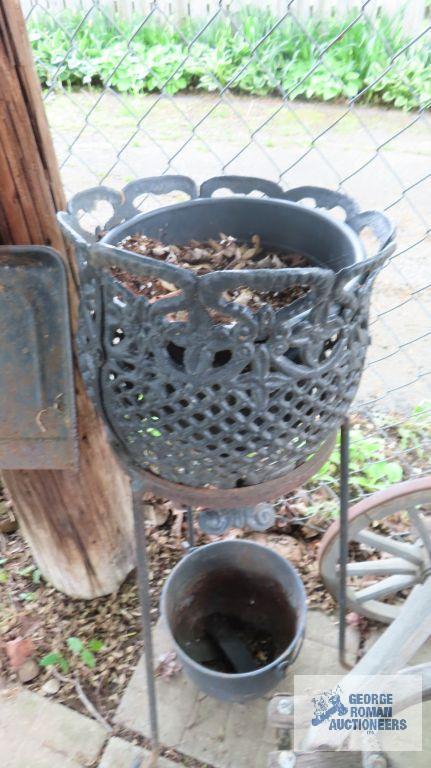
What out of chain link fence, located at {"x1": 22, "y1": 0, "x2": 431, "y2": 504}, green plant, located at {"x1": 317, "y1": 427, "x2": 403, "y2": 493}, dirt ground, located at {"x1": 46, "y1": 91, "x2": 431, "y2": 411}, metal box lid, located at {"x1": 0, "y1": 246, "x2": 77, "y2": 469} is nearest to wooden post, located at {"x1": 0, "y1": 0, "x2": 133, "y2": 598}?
metal box lid, located at {"x1": 0, "y1": 246, "x2": 77, "y2": 469}

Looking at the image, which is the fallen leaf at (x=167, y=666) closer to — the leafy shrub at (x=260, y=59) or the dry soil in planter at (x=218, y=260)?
the dry soil in planter at (x=218, y=260)

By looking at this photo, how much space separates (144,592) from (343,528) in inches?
16.3

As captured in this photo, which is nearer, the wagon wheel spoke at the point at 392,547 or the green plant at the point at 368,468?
the wagon wheel spoke at the point at 392,547

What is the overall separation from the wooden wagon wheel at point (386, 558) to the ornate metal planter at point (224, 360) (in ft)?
1.56

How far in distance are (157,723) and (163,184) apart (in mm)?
1093

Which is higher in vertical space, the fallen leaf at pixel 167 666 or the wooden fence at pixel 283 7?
the wooden fence at pixel 283 7

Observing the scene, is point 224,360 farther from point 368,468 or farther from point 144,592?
point 368,468

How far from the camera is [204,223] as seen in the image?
1132 mm

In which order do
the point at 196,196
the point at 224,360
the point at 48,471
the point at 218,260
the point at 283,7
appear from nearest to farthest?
1. the point at 224,360
2. the point at 218,260
3. the point at 196,196
4. the point at 48,471
5. the point at 283,7

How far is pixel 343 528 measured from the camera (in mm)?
1281

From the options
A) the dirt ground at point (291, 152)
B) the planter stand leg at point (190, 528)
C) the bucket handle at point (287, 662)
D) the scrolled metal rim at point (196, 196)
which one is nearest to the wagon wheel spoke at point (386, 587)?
the bucket handle at point (287, 662)

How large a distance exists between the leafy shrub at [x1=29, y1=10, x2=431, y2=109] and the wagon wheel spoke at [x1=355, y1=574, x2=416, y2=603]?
211 cm

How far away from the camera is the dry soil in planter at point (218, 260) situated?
1.03 meters

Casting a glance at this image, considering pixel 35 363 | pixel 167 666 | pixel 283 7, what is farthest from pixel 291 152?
pixel 167 666
